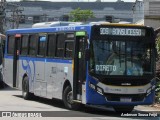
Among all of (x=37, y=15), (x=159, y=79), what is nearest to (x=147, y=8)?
(x=159, y=79)

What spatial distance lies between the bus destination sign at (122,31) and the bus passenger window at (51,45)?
3.26 metres

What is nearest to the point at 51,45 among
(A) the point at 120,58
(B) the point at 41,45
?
(B) the point at 41,45

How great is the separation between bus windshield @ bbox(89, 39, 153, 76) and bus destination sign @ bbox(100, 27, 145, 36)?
0.23 m

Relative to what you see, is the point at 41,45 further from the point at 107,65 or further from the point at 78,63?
the point at 107,65

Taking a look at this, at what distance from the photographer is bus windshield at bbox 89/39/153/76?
16391 millimetres

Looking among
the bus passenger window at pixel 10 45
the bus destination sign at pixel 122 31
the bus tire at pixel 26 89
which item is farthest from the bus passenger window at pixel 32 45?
the bus destination sign at pixel 122 31

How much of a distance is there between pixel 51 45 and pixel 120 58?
152 inches

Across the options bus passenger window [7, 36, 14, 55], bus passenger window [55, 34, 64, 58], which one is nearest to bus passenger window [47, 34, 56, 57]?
bus passenger window [55, 34, 64, 58]

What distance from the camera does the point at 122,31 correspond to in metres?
16.8

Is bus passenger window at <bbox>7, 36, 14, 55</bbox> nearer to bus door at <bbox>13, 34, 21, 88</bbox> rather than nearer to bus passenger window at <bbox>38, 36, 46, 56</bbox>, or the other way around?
bus door at <bbox>13, 34, 21, 88</bbox>

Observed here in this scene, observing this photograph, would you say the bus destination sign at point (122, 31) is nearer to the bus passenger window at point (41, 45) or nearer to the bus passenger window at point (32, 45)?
the bus passenger window at point (41, 45)

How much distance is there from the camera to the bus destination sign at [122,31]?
54.5 ft

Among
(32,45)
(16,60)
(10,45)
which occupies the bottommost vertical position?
(16,60)

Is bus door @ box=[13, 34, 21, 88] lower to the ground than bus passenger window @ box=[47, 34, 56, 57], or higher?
lower
